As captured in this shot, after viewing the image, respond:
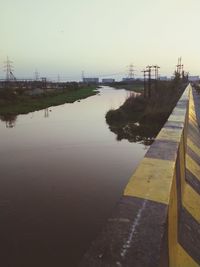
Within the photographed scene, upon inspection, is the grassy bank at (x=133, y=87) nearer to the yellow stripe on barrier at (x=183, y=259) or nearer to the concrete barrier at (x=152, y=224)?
the concrete barrier at (x=152, y=224)

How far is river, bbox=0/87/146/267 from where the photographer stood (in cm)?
595

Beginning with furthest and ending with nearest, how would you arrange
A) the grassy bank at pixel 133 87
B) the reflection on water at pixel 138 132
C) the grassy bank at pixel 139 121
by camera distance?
1. the grassy bank at pixel 133 87
2. the grassy bank at pixel 139 121
3. the reflection on water at pixel 138 132

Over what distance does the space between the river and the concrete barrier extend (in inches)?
88.3

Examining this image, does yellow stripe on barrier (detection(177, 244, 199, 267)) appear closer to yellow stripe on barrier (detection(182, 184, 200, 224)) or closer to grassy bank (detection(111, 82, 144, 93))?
yellow stripe on barrier (detection(182, 184, 200, 224))

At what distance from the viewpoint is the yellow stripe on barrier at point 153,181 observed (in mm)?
2894

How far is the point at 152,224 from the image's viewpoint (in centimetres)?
229

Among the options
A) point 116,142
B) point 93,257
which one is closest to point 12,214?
point 93,257

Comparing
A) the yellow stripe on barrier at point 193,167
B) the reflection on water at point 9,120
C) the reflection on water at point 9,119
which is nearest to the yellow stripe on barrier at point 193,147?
the yellow stripe on barrier at point 193,167

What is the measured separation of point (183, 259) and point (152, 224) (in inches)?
62.9

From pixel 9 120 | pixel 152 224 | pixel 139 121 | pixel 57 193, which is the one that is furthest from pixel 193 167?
pixel 9 120

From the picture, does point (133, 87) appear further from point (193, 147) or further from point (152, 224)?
point (152, 224)

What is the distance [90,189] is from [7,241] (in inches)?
122

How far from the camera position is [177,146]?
15.8ft

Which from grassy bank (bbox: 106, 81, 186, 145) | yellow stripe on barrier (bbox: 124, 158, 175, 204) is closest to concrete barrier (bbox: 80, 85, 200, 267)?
yellow stripe on barrier (bbox: 124, 158, 175, 204)
